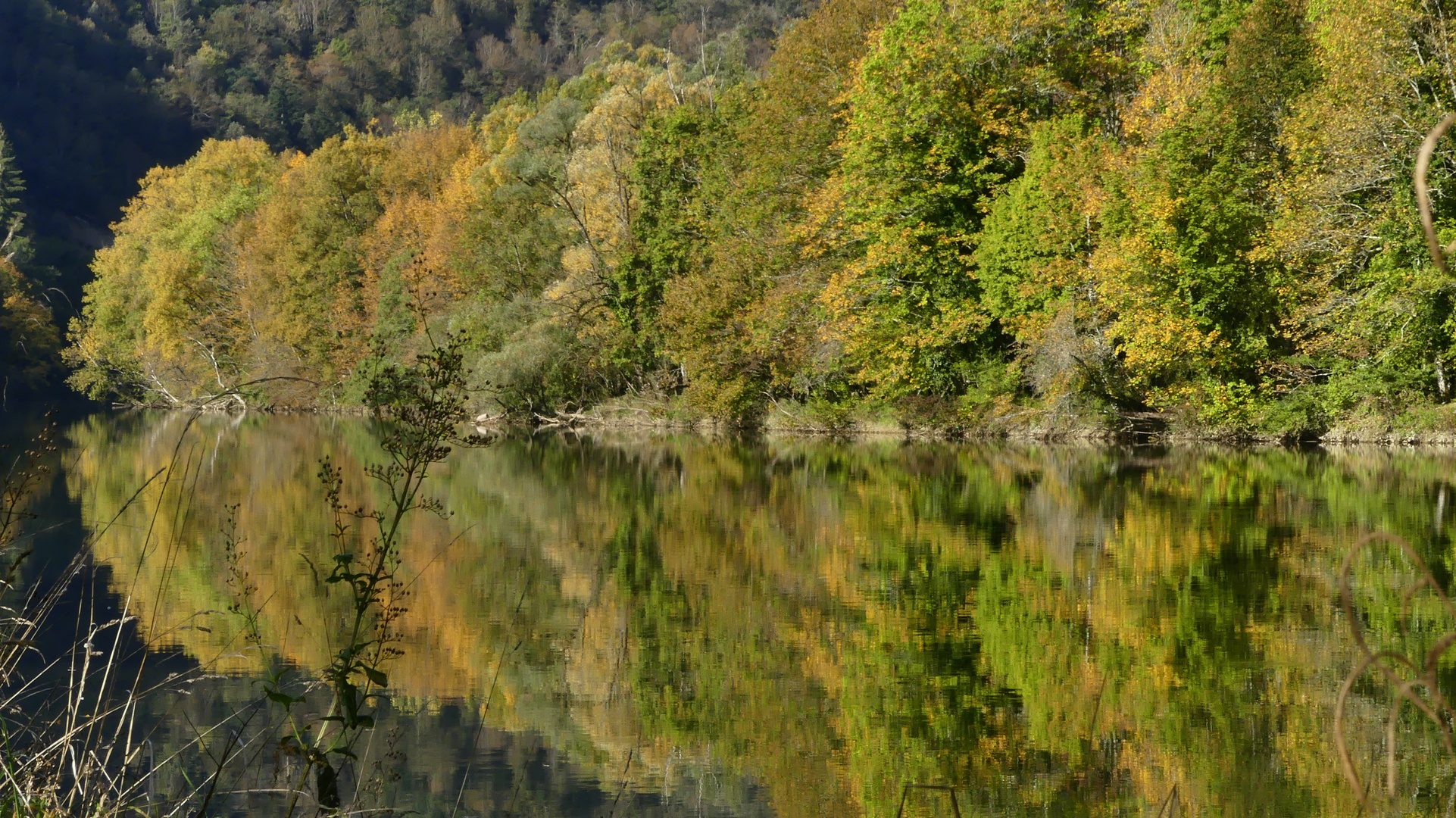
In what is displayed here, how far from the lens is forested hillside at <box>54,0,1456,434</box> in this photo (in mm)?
26734

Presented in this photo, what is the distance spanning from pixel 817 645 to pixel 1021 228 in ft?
75.4

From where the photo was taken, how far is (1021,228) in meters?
30.7

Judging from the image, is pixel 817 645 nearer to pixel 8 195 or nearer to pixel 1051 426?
pixel 1051 426

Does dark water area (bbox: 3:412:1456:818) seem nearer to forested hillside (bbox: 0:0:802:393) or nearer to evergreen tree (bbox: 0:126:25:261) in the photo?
evergreen tree (bbox: 0:126:25:261)

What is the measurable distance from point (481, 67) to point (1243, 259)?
360 ft

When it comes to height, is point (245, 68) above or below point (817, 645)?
above

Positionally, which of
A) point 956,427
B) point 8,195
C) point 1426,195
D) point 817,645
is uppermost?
point 8,195

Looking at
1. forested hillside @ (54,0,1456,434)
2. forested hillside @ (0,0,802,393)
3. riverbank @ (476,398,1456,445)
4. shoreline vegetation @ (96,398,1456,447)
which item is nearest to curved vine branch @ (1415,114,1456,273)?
forested hillside @ (54,0,1456,434)

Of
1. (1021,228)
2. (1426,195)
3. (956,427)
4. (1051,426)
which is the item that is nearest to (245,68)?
(956,427)

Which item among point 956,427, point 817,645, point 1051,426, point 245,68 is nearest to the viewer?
point 817,645

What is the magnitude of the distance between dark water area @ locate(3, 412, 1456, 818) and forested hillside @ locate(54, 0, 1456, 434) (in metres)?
8.61

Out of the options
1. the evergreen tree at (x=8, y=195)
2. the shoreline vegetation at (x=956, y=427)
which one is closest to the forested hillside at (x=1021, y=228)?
the shoreline vegetation at (x=956, y=427)

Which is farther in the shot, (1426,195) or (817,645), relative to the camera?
(817,645)

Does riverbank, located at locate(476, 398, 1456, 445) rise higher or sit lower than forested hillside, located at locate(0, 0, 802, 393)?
lower
